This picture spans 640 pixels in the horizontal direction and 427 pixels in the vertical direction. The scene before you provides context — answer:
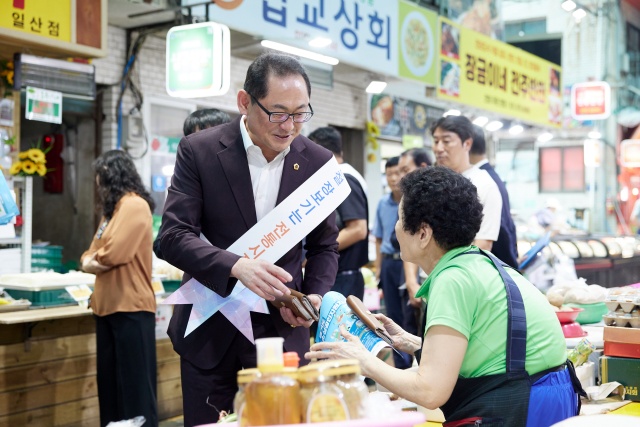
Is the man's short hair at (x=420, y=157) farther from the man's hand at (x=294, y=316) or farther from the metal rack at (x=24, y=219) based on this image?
the man's hand at (x=294, y=316)

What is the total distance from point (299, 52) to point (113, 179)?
13.3ft

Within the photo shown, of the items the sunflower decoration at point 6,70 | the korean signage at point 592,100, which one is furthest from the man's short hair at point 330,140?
the korean signage at point 592,100

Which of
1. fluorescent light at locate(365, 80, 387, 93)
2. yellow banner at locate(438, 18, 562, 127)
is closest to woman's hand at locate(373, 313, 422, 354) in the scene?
fluorescent light at locate(365, 80, 387, 93)

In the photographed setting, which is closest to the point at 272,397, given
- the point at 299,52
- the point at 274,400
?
the point at 274,400

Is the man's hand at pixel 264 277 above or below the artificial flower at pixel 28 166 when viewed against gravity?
below

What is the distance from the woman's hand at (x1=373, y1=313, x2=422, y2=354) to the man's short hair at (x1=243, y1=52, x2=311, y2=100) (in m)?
0.85

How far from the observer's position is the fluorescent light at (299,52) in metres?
8.06

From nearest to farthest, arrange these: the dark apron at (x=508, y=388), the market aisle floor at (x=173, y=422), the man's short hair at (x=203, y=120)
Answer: the dark apron at (x=508, y=388) < the man's short hair at (x=203, y=120) < the market aisle floor at (x=173, y=422)

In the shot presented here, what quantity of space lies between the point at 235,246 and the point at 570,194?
2359 centimetres

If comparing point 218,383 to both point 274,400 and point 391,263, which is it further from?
point 391,263

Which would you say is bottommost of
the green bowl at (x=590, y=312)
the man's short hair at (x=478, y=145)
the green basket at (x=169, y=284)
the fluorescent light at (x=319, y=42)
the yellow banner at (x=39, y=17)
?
the green bowl at (x=590, y=312)

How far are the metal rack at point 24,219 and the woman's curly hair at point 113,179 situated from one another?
4.56ft

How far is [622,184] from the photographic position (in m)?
26.0

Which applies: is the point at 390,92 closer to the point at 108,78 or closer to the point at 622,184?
the point at 108,78
